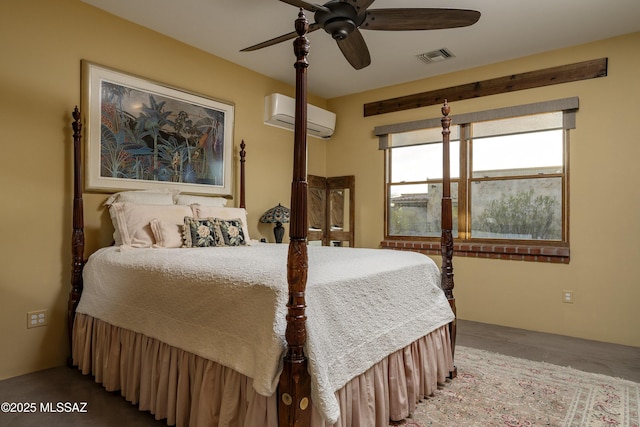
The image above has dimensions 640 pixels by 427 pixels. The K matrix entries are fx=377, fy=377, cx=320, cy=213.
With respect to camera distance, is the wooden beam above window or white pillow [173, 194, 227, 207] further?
the wooden beam above window

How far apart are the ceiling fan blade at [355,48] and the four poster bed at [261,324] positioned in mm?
799

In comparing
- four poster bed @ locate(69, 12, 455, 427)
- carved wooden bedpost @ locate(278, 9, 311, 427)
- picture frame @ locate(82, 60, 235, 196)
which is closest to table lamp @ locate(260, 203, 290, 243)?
picture frame @ locate(82, 60, 235, 196)

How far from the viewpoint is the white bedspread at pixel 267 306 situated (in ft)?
4.92

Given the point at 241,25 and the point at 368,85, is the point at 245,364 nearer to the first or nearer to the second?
the point at 241,25

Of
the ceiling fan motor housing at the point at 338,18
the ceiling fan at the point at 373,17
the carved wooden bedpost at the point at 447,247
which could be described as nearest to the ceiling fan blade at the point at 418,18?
the ceiling fan at the point at 373,17

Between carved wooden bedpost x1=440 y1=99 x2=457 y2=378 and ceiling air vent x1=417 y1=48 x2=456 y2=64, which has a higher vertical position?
ceiling air vent x1=417 y1=48 x2=456 y2=64

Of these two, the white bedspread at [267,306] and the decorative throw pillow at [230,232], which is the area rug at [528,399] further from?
the decorative throw pillow at [230,232]

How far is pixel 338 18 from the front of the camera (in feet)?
7.25

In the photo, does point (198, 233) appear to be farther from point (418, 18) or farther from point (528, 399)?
point (528, 399)

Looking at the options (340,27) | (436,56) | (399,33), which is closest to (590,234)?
(436,56)

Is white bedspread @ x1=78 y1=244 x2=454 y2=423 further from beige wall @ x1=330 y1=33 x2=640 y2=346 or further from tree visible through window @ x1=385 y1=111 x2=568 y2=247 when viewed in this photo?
tree visible through window @ x1=385 y1=111 x2=568 y2=247

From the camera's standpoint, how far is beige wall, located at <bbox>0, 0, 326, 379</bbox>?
2588 mm

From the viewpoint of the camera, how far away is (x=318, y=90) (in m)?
5.05

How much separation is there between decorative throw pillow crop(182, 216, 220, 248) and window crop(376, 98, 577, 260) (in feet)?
8.43
